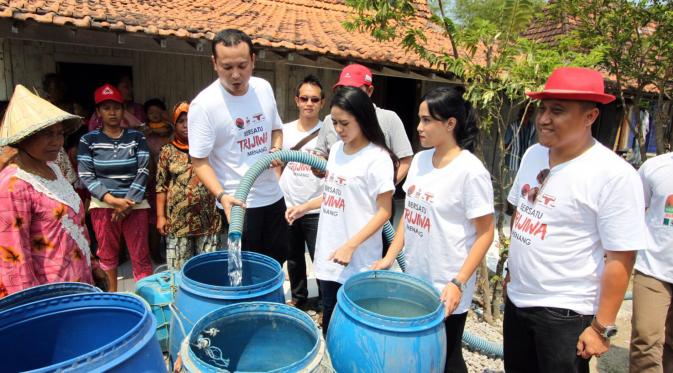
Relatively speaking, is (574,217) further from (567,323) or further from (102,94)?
(102,94)

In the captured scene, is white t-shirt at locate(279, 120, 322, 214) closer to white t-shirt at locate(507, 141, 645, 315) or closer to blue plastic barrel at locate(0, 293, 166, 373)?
white t-shirt at locate(507, 141, 645, 315)

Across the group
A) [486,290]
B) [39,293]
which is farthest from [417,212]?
[486,290]

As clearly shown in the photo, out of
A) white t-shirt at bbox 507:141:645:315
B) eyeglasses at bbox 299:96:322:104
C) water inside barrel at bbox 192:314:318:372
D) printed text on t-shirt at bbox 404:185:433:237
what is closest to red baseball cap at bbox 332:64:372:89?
eyeglasses at bbox 299:96:322:104

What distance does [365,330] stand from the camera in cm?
158

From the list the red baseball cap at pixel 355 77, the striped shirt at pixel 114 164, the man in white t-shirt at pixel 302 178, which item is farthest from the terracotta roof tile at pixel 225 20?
the red baseball cap at pixel 355 77

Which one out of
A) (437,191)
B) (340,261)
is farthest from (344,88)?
(340,261)

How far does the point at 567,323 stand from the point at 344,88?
160 cm

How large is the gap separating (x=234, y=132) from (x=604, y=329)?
87.9 inches

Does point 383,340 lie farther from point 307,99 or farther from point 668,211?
point 307,99

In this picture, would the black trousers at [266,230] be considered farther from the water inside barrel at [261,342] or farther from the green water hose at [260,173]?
the water inside barrel at [261,342]

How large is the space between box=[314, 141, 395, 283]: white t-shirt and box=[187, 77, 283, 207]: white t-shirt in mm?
588

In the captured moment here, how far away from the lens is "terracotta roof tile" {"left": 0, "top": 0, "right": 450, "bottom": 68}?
4.30 metres

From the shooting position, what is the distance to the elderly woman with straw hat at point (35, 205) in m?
1.77

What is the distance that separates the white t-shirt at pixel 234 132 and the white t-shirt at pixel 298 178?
0.58 meters
